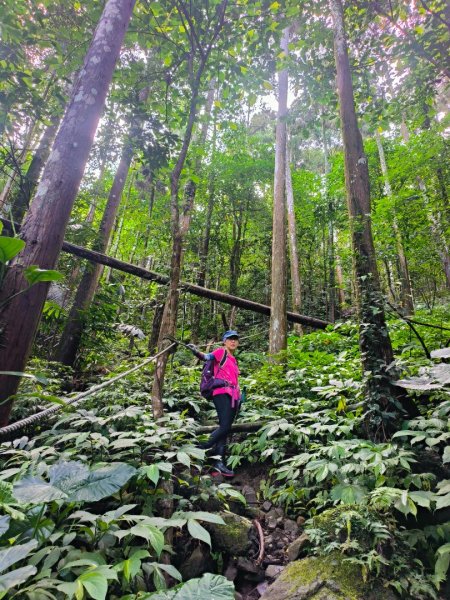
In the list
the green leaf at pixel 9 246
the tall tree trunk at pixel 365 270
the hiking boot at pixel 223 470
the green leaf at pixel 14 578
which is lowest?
the green leaf at pixel 14 578

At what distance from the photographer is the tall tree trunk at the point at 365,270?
3400 mm

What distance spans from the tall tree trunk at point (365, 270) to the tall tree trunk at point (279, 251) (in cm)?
309

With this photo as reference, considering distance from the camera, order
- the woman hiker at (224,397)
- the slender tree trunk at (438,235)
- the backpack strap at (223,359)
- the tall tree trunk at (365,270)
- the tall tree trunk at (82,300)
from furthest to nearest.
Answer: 1. the slender tree trunk at (438,235)
2. the tall tree trunk at (82,300)
3. the backpack strap at (223,359)
4. the woman hiker at (224,397)
5. the tall tree trunk at (365,270)

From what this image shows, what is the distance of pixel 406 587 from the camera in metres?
2.11

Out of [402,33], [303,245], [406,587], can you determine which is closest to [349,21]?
[402,33]

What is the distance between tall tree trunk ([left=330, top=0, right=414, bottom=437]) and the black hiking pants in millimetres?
1685

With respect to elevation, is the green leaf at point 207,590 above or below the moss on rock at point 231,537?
above

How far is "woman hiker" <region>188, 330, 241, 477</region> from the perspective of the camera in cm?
410

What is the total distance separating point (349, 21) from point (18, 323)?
A: 8.00 metres

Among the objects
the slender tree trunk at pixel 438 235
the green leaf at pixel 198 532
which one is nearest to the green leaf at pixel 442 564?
the green leaf at pixel 198 532

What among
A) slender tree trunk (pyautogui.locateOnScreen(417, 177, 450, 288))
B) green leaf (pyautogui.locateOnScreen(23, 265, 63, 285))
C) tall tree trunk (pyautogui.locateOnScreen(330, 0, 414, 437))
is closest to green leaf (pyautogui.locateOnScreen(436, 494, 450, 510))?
tall tree trunk (pyautogui.locateOnScreen(330, 0, 414, 437))

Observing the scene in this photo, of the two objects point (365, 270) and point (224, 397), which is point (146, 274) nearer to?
point (224, 397)

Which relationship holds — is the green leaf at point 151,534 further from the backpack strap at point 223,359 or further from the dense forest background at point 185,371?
the backpack strap at point 223,359

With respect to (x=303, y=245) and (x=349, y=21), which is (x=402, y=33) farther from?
(x=303, y=245)
